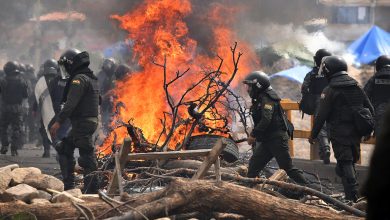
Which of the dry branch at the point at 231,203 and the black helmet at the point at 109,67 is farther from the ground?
the black helmet at the point at 109,67

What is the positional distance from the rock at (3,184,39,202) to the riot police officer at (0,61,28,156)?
322 inches

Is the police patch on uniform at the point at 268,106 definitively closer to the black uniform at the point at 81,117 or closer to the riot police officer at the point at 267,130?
the riot police officer at the point at 267,130

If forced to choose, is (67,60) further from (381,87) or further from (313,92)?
(381,87)

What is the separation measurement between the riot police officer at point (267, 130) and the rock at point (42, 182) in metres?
2.51

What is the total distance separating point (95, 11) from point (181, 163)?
848 centimetres

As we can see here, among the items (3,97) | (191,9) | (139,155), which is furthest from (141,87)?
(139,155)

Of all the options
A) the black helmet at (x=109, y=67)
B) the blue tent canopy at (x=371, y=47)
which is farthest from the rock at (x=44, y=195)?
the blue tent canopy at (x=371, y=47)

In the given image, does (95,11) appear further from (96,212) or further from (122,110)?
(96,212)

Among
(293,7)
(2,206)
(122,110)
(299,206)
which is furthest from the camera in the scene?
(293,7)

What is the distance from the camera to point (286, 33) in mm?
19312

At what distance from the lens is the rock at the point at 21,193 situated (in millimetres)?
7062

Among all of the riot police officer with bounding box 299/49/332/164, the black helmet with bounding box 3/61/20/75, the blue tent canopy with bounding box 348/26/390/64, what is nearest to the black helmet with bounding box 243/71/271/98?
the riot police officer with bounding box 299/49/332/164

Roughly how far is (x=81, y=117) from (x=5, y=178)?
1.93 meters

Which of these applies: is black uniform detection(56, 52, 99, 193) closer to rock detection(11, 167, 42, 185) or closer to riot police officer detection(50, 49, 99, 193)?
riot police officer detection(50, 49, 99, 193)
